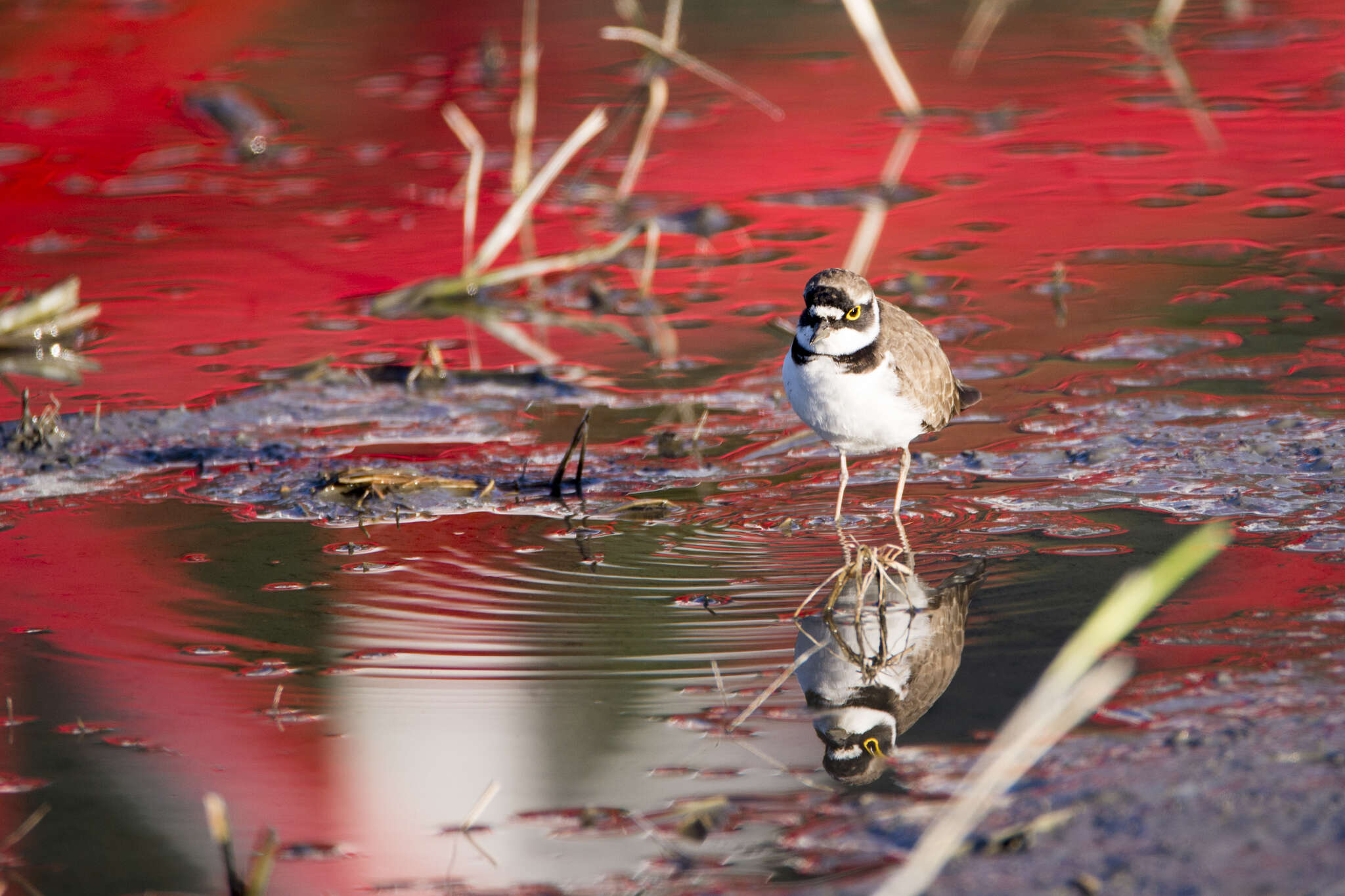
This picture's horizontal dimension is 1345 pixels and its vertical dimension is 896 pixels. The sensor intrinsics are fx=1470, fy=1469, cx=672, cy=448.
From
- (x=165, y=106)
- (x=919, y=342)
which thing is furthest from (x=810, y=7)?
(x=919, y=342)

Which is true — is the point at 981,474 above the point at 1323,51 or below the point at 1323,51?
below

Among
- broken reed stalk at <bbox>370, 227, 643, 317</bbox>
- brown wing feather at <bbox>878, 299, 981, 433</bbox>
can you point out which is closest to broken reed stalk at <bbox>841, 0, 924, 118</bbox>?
broken reed stalk at <bbox>370, 227, 643, 317</bbox>

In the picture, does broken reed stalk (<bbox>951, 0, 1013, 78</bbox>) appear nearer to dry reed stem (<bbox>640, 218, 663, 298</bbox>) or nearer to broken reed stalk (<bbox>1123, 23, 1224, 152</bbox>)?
broken reed stalk (<bbox>1123, 23, 1224, 152</bbox>)

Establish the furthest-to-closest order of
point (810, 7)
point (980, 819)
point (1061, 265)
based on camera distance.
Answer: point (810, 7) < point (1061, 265) < point (980, 819)

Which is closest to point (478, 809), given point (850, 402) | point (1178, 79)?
point (850, 402)

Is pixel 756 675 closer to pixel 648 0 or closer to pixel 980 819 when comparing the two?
pixel 980 819

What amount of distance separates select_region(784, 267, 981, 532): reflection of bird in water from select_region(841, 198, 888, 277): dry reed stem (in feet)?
7.24

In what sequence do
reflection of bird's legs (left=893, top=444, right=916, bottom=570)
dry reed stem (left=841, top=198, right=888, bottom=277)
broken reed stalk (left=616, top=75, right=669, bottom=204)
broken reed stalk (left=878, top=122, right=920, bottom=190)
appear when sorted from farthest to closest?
1. broken reed stalk (left=878, top=122, right=920, bottom=190)
2. broken reed stalk (left=616, top=75, right=669, bottom=204)
3. dry reed stem (left=841, top=198, right=888, bottom=277)
4. reflection of bird's legs (left=893, top=444, right=916, bottom=570)

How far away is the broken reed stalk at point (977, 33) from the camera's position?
34.6ft

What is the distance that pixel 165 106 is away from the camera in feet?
33.3

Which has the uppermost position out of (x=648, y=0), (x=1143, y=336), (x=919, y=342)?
(x=648, y=0)

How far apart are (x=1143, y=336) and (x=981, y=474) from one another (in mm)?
1492

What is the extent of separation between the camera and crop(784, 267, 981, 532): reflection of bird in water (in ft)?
13.4

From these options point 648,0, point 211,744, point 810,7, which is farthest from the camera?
point 810,7
